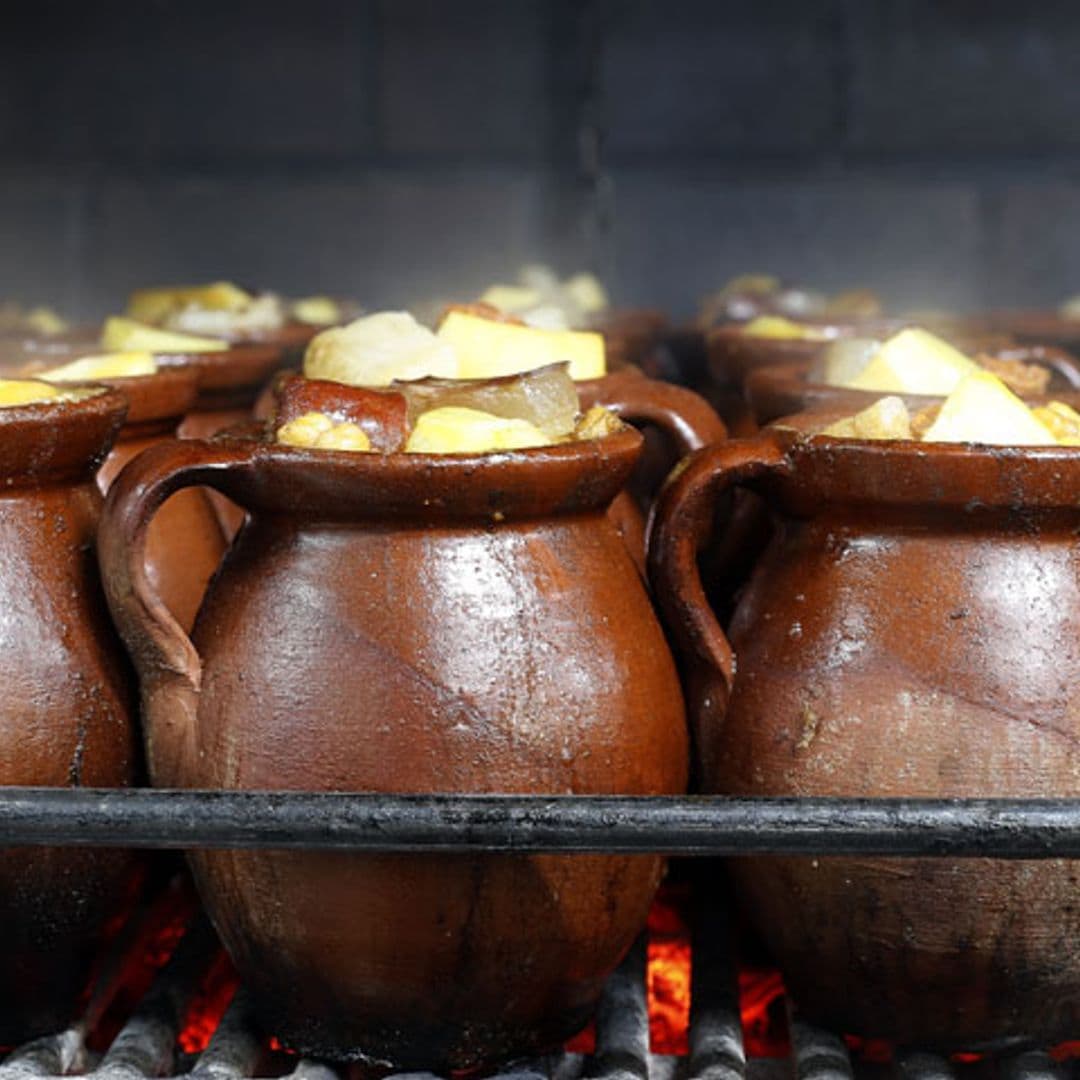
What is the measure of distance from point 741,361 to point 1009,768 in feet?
2.28

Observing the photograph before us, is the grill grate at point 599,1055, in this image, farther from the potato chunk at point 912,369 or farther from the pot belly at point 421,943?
the potato chunk at point 912,369

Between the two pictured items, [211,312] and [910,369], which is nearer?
[910,369]

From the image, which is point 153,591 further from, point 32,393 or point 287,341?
→ point 287,341

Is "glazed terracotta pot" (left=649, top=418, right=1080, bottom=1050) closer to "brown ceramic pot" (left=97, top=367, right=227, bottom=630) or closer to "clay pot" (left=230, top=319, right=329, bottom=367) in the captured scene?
"brown ceramic pot" (left=97, top=367, right=227, bottom=630)

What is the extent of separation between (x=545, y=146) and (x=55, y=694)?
2.02 m

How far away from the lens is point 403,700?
3.41 ft

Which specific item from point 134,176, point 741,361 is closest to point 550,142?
point 134,176

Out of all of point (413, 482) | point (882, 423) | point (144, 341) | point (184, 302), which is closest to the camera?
point (413, 482)

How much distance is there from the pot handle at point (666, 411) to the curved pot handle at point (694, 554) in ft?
0.46

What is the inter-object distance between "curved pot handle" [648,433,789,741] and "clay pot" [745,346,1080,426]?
5.5 inches

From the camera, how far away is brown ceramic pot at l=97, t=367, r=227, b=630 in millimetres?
1285

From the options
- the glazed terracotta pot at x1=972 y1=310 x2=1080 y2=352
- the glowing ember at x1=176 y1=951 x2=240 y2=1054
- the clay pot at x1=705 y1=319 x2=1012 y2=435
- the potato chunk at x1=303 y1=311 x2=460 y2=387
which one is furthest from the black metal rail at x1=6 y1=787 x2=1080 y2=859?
the glazed terracotta pot at x1=972 y1=310 x2=1080 y2=352

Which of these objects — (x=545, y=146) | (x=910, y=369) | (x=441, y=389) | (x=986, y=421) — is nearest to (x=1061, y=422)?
(x=986, y=421)

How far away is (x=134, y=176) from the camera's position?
2988 mm
